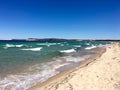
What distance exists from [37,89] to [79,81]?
2089 millimetres

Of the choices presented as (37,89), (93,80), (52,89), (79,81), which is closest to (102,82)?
(93,80)

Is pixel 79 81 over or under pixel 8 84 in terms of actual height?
over

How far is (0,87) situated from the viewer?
26.4ft

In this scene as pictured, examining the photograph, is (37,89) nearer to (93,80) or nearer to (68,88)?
(68,88)

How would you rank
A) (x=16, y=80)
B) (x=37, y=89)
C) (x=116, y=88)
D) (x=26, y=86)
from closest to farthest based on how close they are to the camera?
1. (x=116, y=88)
2. (x=37, y=89)
3. (x=26, y=86)
4. (x=16, y=80)

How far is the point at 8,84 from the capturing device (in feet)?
28.0

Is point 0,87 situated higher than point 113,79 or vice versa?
point 113,79

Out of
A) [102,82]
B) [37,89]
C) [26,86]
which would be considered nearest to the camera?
[102,82]

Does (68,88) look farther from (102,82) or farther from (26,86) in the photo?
(26,86)

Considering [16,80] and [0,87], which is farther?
[16,80]

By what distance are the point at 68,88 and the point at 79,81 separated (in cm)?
104

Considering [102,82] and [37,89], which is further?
[37,89]

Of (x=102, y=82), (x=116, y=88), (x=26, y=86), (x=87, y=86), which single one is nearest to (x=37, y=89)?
(x=26, y=86)

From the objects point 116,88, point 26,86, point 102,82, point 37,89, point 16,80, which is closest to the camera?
point 116,88
